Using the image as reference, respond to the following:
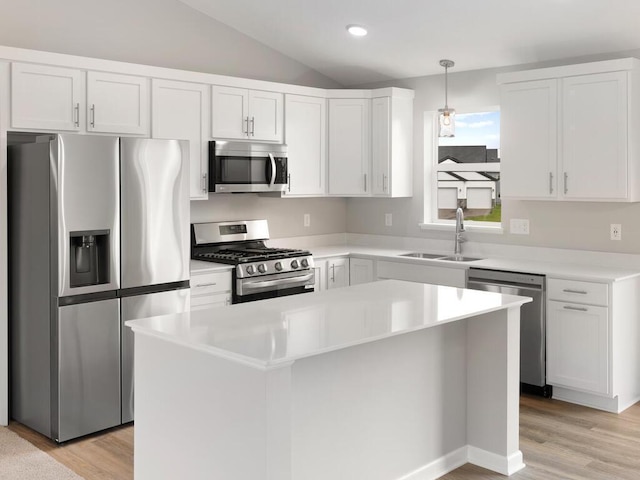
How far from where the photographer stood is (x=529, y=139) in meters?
4.96

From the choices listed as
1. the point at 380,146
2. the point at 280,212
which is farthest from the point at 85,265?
the point at 380,146

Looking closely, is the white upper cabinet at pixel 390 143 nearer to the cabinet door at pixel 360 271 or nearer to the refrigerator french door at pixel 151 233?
the cabinet door at pixel 360 271

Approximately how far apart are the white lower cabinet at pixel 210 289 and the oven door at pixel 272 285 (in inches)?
2.8

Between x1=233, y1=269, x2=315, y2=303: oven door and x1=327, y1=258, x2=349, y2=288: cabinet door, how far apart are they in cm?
34

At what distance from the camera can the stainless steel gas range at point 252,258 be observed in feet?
16.2

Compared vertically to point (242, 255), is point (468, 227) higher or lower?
higher

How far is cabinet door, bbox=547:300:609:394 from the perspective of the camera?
4473 mm

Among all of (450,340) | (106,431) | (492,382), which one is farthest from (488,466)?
(106,431)

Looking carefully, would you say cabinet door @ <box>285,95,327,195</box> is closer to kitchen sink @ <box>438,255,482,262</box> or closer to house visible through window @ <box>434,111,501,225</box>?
house visible through window @ <box>434,111,501,225</box>

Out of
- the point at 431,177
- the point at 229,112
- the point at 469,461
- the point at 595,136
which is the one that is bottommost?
the point at 469,461

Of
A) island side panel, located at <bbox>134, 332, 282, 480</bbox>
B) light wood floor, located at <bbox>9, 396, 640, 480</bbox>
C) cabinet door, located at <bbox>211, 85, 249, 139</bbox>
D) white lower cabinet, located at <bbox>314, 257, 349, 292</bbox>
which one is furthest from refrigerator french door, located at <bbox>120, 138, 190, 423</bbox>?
white lower cabinet, located at <bbox>314, 257, 349, 292</bbox>

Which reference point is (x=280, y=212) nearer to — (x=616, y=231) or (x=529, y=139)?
(x=529, y=139)

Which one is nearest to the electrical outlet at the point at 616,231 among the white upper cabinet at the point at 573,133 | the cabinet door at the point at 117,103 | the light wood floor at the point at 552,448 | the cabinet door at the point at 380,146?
the white upper cabinet at the point at 573,133

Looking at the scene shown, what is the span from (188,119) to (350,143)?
1.53m
